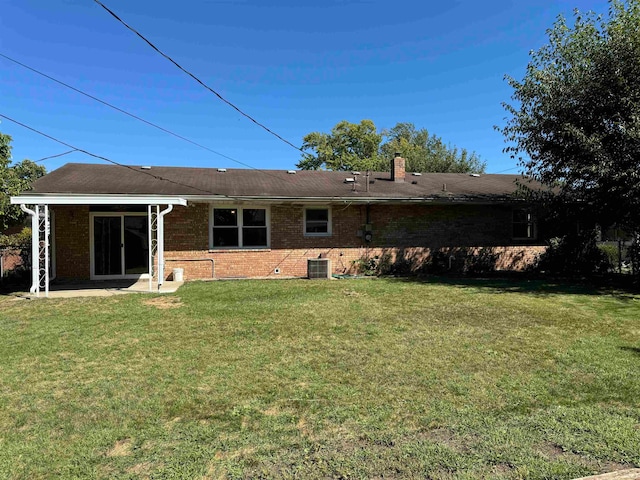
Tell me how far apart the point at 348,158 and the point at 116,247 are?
32.9 meters

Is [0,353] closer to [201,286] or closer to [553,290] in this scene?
[201,286]

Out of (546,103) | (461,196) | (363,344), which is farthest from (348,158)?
(363,344)

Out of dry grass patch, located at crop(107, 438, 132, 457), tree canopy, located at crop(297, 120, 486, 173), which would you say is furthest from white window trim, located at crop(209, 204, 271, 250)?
tree canopy, located at crop(297, 120, 486, 173)

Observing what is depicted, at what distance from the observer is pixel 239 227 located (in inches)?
504

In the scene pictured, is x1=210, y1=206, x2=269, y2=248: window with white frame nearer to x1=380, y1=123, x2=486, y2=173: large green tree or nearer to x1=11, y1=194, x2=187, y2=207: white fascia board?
x1=11, y1=194, x2=187, y2=207: white fascia board

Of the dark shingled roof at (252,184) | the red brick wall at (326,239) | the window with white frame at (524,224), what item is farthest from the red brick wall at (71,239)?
the window with white frame at (524,224)

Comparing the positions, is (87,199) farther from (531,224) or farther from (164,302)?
(531,224)

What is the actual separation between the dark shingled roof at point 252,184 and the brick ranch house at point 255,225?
47mm

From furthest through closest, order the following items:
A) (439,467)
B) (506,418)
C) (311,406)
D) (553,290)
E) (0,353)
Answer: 1. (553,290)
2. (0,353)
3. (311,406)
4. (506,418)
5. (439,467)

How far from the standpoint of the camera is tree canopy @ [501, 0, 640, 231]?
9.40 meters

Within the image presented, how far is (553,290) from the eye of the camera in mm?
10367

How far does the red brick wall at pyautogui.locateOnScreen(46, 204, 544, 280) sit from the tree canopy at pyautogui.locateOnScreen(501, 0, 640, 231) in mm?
3308

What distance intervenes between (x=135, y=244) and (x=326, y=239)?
6209 mm

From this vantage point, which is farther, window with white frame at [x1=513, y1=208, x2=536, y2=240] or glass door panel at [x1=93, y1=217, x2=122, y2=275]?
window with white frame at [x1=513, y1=208, x2=536, y2=240]
